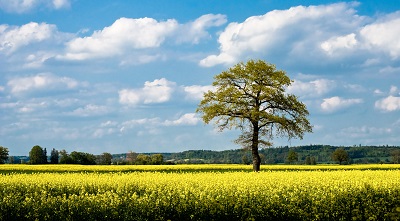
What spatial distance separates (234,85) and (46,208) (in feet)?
109

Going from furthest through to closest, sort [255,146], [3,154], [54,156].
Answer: [54,156] < [3,154] < [255,146]

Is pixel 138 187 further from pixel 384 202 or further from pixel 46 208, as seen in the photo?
pixel 384 202

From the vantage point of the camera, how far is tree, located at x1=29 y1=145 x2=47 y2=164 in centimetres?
12481

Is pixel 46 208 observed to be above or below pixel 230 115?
below

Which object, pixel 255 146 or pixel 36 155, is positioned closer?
pixel 255 146

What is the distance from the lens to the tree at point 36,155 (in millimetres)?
124812

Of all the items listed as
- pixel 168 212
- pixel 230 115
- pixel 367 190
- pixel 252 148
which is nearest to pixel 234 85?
pixel 230 115

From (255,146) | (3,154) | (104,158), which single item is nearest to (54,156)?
(104,158)

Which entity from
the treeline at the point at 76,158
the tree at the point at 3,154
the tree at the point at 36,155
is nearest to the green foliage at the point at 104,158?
the treeline at the point at 76,158

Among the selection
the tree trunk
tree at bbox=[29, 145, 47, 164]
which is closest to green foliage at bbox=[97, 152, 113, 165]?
tree at bbox=[29, 145, 47, 164]

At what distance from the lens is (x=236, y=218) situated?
49.0 feet

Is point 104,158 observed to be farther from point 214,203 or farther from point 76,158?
point 214,203

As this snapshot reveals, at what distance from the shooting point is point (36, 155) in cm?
12612

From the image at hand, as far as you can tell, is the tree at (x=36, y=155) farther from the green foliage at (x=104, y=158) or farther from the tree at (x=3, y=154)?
the green foliage at (x=104, y=158)
